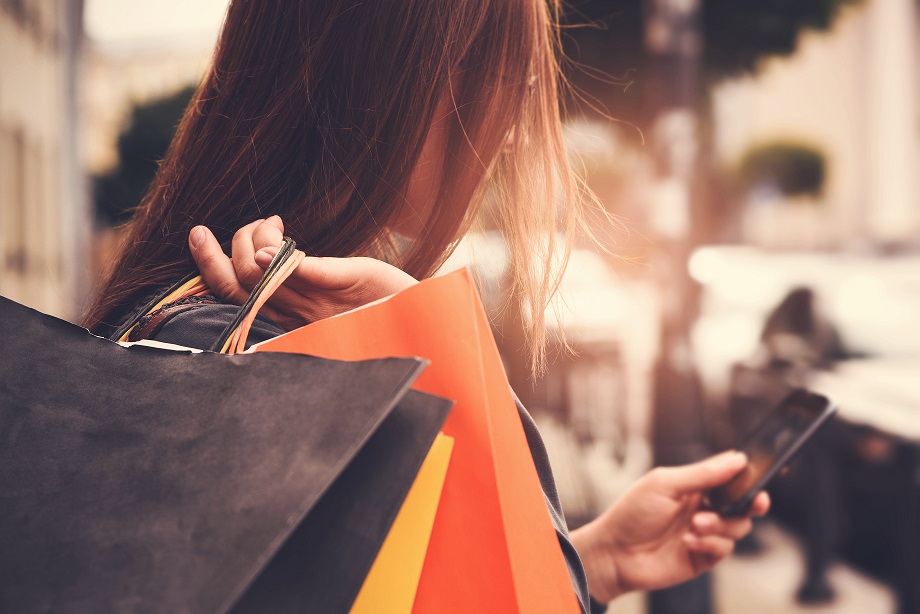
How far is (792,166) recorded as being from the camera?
2277 cm

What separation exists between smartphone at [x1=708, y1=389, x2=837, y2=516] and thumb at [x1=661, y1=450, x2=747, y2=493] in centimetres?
3

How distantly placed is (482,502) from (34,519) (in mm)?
387

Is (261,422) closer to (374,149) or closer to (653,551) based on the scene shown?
(374,149)

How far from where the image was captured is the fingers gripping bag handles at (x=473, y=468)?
2.37 feet

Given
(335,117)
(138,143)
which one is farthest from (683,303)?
(138,143)

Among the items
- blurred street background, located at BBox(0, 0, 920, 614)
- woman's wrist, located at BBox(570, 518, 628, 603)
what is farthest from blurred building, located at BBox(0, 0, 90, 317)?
woman's wrist, located at BBox(570, 518, 628, 603)

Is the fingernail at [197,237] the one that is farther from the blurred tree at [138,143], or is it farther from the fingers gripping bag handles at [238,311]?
the blurred tree at [138,143]

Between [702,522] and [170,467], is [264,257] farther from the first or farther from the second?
[702,522]

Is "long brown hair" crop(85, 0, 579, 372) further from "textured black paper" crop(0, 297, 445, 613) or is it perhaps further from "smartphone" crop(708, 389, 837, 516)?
"smartphone" crop(708, 389, 837, 516)

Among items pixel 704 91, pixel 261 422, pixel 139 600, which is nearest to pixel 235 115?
pixel 261 422

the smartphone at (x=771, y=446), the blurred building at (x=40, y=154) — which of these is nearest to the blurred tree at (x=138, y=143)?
the blurred building at (x=40, y=154)

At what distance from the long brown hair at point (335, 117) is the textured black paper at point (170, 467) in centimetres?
42

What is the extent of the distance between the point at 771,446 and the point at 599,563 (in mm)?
489

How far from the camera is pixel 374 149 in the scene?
1143 mm
